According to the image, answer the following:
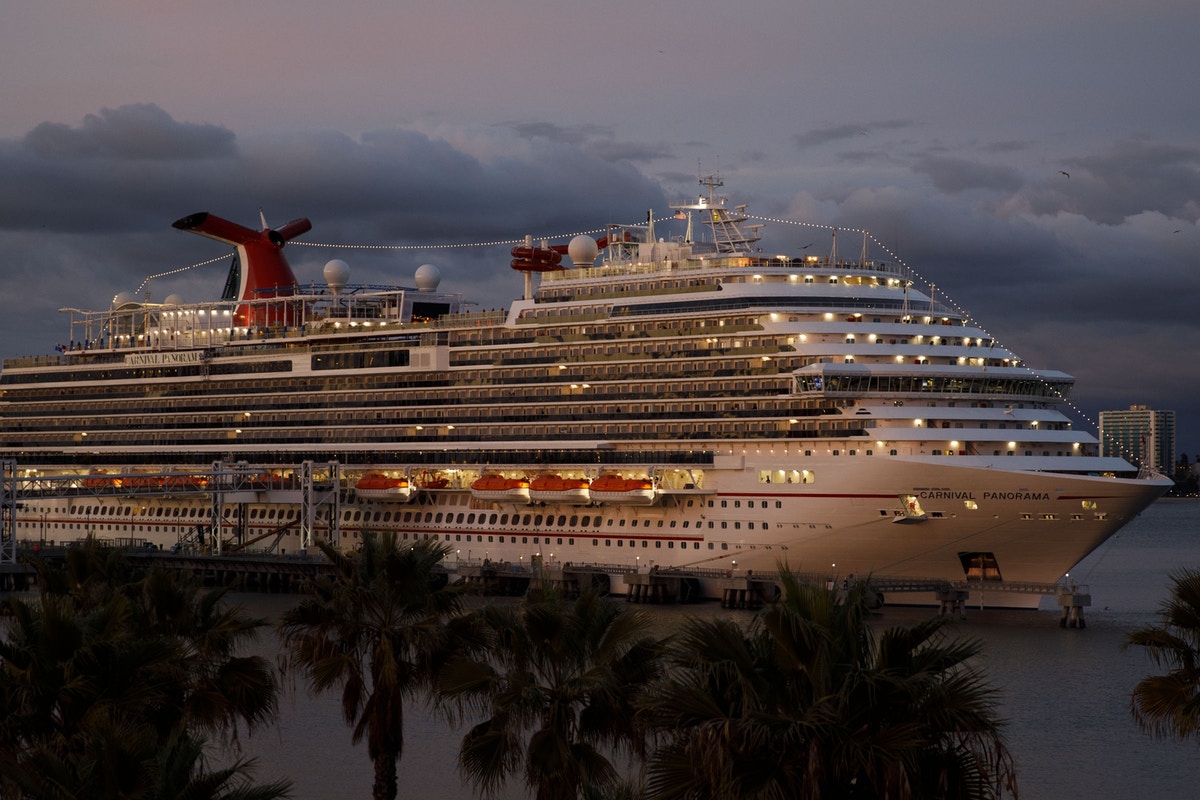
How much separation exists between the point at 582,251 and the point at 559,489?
1131cm

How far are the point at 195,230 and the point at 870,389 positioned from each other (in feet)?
150

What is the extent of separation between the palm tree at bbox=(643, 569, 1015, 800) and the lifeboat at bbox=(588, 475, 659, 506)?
1857 inches

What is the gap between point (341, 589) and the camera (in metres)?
22.9

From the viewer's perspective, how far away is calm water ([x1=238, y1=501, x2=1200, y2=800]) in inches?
1361

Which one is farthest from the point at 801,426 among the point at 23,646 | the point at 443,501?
the point at 23,646

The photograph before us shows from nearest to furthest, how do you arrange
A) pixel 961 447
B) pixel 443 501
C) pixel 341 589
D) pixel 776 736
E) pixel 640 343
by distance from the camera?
pixel 776 736, pixel 341 589, pixel 961 447, pixel 640 343, pixel 443 501

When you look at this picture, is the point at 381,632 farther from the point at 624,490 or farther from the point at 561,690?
the point at 624,490

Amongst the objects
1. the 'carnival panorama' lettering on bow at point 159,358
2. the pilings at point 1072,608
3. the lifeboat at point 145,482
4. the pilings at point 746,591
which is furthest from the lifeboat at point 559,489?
the 'carnival panorama' lettering on bow at point 159,358

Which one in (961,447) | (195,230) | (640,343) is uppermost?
(195,230)

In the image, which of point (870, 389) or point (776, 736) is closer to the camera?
point (776, 736)

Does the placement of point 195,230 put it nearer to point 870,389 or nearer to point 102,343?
point 102,343

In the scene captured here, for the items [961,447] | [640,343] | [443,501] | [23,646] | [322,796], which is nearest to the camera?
[23,646]

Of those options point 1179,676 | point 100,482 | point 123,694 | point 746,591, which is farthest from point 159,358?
point 1179,676

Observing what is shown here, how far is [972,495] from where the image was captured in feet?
182
